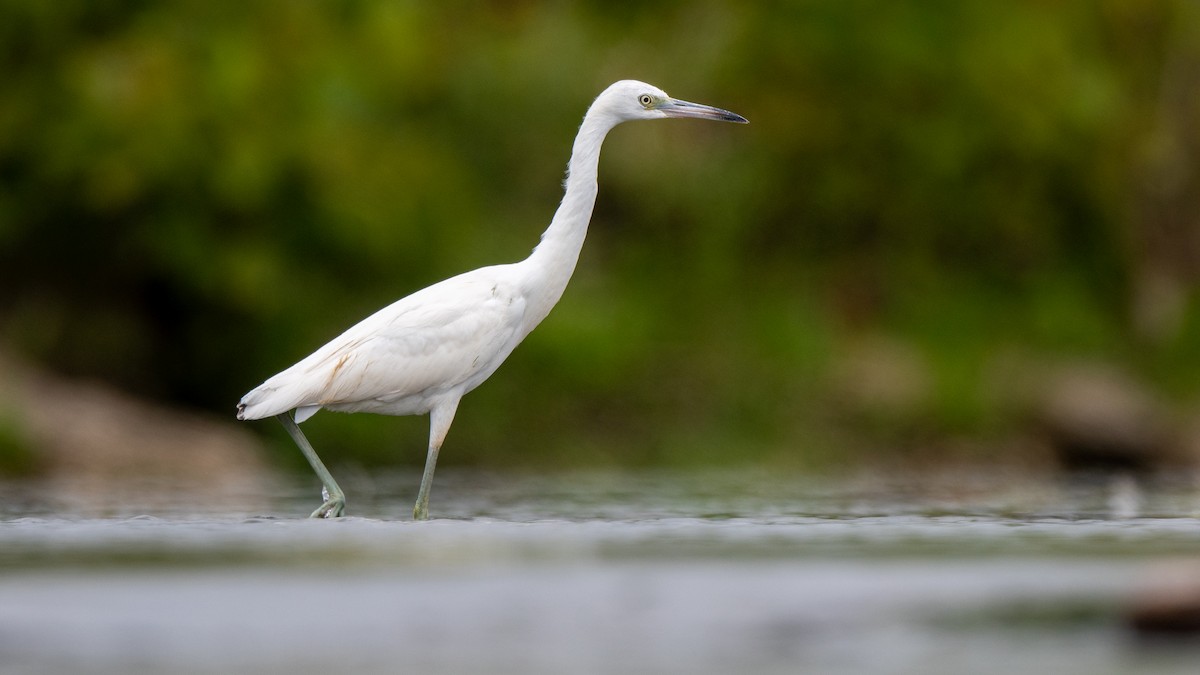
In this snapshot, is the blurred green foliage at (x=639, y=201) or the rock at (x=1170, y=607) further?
the blurred green foliage at (x=639, y=201)

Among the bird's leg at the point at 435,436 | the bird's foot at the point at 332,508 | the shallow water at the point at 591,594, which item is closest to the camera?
the shallow water at the point at 591,594

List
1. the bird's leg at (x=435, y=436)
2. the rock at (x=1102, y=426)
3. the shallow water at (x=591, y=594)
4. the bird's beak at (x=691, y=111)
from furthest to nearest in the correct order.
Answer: the rock at (x=1102, y=426) < the bird's beak at (x=691, y=111) < the bird's leg at (x=435, y=436) < the shallow water at (x=591, y=594)

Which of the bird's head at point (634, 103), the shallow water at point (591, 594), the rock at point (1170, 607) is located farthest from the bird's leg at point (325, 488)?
the rock at point (1170, 607)

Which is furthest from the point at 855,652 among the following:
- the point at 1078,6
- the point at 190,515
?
the point at 1078,6

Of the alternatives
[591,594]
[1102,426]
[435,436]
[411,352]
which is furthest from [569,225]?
[1102,426]

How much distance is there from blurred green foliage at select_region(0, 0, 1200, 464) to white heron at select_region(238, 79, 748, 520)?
822cm

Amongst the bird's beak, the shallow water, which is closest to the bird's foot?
the shallow water

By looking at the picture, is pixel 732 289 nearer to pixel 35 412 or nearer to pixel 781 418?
pixel 781 418

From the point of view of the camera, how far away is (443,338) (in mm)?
9438

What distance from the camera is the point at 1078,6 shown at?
24172mm

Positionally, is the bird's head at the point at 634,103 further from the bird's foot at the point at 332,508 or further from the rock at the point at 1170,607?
the rock at the point at 1170,607

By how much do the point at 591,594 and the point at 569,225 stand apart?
12.0ft

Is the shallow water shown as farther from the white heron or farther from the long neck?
the long neck

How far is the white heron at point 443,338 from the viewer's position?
9328 mm
